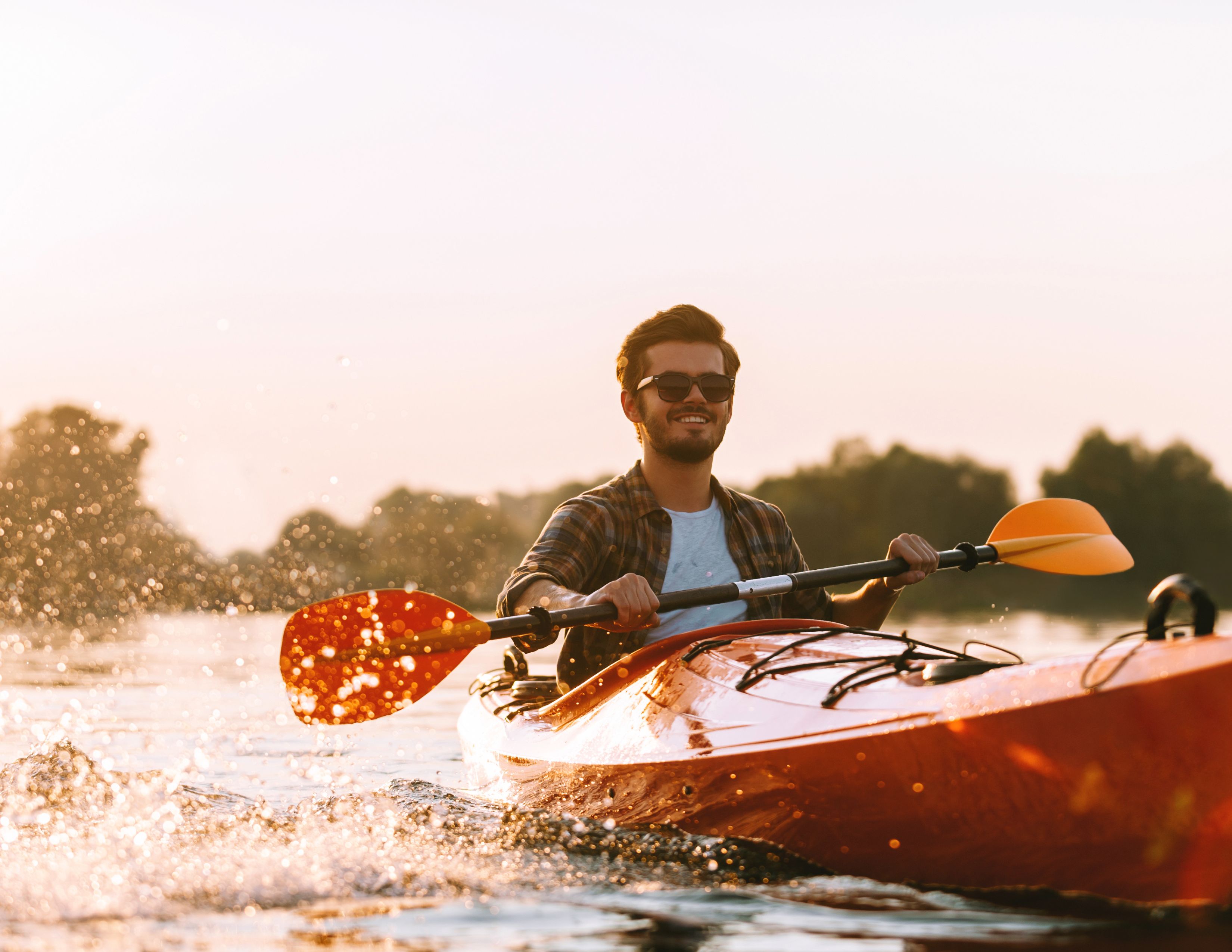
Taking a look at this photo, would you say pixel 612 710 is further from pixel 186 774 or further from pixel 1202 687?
pixel 186 774

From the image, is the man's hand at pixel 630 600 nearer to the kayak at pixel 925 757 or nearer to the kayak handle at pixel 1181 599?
the kayak at pixel 925 757

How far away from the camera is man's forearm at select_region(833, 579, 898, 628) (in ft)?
16.0

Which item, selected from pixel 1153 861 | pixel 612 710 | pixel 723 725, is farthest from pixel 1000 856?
pixel 612 710

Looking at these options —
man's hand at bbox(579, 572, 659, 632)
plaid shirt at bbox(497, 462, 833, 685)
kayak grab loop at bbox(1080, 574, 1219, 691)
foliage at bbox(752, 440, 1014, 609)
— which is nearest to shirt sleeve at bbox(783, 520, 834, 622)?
plaid shirt at bbox(497, 462, 833, 685)

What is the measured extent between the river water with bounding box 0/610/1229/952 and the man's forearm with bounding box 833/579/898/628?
1728 millimetres

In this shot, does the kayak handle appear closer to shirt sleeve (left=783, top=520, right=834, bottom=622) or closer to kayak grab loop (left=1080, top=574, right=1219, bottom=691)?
kayak grab loop (left=1080, top=574, right=1219, bottom=691)

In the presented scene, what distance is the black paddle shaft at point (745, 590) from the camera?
3.95 meters

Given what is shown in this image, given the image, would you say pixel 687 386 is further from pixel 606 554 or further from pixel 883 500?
pixel 883 500

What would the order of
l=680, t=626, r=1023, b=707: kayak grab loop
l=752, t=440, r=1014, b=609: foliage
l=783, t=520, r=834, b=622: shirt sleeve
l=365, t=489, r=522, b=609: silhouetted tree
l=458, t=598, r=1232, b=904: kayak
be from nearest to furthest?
l=458, t=598, r=1232, b=904: kayak, l=680, t=626, r=1023, b=707: kayak grab loop, l=783, t=520, r=834, b=622: shirt sleeve, l=365, t=489, r=522, b=609: silhouetted tree, l=752, t=440, r=1014, b=609: foliage

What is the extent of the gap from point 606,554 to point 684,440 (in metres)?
0.53

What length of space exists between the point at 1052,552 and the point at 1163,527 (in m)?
48.5

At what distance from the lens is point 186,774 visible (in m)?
5.80

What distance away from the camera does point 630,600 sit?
3881 mm

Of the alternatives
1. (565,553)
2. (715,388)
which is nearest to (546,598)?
(565,553)
